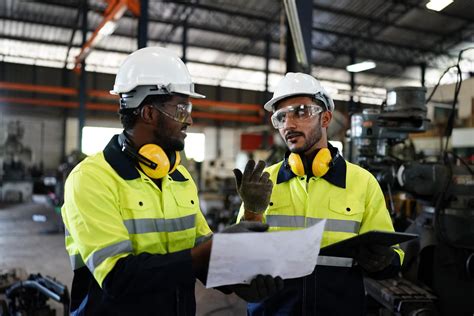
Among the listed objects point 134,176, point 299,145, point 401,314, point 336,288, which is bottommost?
point 401,314

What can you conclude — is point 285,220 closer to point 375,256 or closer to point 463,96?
point 375,256

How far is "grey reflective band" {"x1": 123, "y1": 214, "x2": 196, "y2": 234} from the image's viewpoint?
4.61 feet

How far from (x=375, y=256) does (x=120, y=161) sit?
1.06 meters

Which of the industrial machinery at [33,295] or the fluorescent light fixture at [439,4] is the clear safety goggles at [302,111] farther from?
the industrial machinery at [33,295]

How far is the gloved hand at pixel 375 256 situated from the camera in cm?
154

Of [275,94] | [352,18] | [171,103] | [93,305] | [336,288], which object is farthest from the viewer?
[352,18]

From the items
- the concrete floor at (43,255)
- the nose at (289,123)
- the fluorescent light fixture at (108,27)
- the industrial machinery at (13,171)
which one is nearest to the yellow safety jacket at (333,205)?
the nose at (289,123)

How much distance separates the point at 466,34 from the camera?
1661 centimetres

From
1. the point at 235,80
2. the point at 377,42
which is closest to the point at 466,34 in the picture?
the point at 377,42

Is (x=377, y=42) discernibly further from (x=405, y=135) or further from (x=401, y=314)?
(x=401, y=314)

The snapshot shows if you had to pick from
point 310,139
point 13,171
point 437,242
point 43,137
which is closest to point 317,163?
point 310,139

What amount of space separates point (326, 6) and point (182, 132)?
14.7m

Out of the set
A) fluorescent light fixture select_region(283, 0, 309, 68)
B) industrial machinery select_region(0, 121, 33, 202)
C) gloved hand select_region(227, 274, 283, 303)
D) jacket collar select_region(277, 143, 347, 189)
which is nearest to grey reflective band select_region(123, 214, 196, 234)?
gloved hand select_region(227, 274, 283, 303)

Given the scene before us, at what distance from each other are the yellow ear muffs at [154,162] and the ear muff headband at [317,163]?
2.10ft
